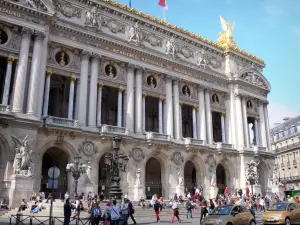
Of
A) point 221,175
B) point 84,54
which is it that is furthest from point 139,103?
point 221,175

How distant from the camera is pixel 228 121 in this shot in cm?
4097

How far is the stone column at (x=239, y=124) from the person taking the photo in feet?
131

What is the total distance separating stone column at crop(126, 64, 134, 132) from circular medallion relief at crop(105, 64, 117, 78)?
4.66ft

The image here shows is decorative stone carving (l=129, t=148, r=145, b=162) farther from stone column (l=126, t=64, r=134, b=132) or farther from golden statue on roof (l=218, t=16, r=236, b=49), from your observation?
golden statue on roof (l=218, t=16, r=236, b=49)

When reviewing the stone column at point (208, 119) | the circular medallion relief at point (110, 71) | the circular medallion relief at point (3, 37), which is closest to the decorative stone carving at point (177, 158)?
the stone column at point (208, 119)

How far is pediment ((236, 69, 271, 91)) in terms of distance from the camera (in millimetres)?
43000

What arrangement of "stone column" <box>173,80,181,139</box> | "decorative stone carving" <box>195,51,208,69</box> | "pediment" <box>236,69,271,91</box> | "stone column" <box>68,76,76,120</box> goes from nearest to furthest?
"stone column" <box>68,76,76,120</box>
"stone column" <box>173,80,181,139</box>
"decorative stone carving" <box>195,51,208,69</box>
"pediment" <box>236,69,271,91</box>

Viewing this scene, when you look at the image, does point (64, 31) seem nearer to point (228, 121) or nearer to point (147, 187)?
point (147, 187)

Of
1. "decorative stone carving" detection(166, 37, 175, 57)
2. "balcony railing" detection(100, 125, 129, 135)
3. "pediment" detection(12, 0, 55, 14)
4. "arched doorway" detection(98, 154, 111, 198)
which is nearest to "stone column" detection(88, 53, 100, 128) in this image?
"balcony railing" detection(100, 125, 129, 135)

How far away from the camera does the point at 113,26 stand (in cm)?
3319

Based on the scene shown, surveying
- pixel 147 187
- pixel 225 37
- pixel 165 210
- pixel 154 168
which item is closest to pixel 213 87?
pixel 225 37

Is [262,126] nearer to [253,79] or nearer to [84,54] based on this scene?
[253,79]

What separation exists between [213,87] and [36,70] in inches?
853

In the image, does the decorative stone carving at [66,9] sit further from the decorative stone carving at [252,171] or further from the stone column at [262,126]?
the stone column at [262,126]
